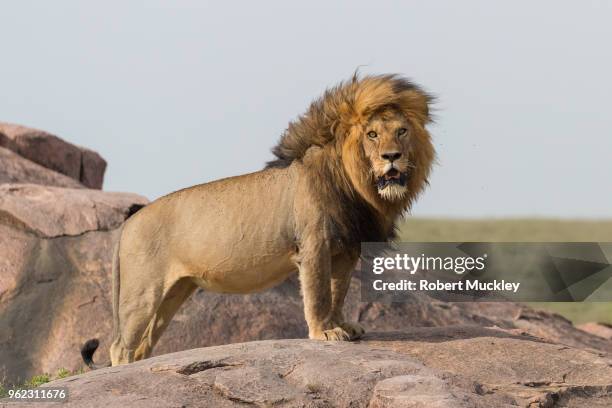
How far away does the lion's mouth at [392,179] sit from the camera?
6.23 m

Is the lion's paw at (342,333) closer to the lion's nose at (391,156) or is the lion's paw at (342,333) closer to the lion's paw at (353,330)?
the lion's paw at (353,330)

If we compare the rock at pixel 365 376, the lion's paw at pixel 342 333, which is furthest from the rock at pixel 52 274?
the rock at pixel 365 376

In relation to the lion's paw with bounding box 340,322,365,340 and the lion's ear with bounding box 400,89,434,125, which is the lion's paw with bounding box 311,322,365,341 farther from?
the lion's ear with bounding box 400,89,434,125

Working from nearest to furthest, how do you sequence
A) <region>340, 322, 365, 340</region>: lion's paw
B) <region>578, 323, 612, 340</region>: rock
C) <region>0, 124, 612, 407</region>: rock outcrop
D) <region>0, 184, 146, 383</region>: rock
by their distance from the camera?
<region>0, 124, 612, 407</region>: rock outcrop
<region>340, 322, 365, 340</region>: lion's paw
<region>0, 184, 146, 383</region>: rock
<region>578, 323, 612, 340</region>: rock

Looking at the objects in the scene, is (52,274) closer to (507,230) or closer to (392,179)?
(392,179)

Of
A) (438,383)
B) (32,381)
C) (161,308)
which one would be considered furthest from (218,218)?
(32,381)

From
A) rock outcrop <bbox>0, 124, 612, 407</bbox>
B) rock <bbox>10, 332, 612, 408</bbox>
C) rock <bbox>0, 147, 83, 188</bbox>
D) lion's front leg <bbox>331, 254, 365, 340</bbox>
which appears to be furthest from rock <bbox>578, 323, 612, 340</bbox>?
lion's front leg <bbox>331, 254, 365, 340</bbox>

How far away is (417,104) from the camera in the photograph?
21.5ft

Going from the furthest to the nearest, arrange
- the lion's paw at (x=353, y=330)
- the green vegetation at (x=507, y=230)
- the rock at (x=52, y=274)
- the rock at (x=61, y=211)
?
the green vegetation at (x=507, y=230) < the rock at (x=61, y=211) < the rock at (x=52, y=274) < the lion's paw at (x=353, y=330)

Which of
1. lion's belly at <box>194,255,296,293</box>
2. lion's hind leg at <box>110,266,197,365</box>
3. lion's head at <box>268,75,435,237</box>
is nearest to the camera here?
lion's head at <box>268,75,435,237</box>

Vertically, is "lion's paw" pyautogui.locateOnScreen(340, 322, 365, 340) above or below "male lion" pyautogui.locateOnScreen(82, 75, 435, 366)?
below

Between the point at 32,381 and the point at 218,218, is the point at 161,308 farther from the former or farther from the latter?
the point at 32,381

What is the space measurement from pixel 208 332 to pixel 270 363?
3962 millimetres

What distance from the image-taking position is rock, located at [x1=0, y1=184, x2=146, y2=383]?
9.61 m
